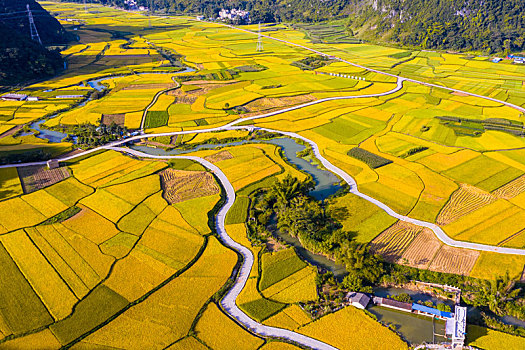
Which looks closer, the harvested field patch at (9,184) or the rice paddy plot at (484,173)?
the harvested field patch at (9,184)

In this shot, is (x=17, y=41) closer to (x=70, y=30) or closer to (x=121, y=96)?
(x=121, y=96)

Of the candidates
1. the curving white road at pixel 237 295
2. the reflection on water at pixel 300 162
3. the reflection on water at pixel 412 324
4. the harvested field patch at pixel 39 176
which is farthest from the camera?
the reflection on water at pixel 300 162

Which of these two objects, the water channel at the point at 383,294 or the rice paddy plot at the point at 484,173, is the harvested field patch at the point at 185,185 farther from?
the rice paddy plot at the point at 484,173

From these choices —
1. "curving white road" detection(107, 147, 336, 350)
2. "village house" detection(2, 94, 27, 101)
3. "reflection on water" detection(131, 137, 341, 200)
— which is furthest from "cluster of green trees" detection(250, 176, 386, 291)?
"village house" detection(2, 94, 27, 101)

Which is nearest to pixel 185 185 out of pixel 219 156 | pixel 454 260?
pixel 219 156

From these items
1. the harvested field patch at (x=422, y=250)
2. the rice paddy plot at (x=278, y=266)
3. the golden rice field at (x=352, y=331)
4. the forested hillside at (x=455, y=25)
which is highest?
the forested hillside at (x=455, y=25)

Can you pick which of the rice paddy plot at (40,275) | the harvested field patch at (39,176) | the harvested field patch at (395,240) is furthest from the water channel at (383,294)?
the harvested field patch at (39,176)

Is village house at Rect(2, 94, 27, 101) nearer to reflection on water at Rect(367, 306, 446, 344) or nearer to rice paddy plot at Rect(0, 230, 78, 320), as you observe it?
rice paddy plot at Rect(0, 230, 78, 320)
